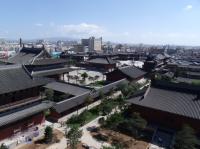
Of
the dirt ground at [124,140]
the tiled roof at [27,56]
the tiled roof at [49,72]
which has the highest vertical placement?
the tiled roof at [27,56]

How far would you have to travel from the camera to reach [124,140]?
83.8 ft

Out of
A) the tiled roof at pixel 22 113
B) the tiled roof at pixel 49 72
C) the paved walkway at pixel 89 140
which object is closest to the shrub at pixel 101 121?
the paved walkway at pixel 89 140

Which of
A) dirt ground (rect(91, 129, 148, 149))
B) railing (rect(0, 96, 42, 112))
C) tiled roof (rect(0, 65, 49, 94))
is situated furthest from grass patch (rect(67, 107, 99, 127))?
tiled roof (rect(0, 65, 49, 94))

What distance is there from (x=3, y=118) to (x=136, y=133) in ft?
51.9

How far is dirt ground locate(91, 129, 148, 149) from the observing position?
24.3 metres

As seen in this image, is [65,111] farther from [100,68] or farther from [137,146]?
[100,68]

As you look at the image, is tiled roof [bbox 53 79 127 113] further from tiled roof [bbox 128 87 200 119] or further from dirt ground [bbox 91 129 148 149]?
tiled roof [bbox 128 87 200 119]

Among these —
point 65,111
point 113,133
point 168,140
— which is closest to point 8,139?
point 65,111

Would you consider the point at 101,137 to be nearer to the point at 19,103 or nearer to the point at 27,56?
the point at 19,103

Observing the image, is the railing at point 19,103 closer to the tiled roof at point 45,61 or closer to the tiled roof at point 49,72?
the tiled roof at point 49,72

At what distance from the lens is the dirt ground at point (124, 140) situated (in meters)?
24.3

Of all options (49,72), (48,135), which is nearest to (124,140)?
(48,135)

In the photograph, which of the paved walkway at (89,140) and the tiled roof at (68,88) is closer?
the paved walkway at (89,140)

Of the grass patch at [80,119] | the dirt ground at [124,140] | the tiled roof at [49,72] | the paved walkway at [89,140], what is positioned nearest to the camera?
the paved walkway at [89,140]
